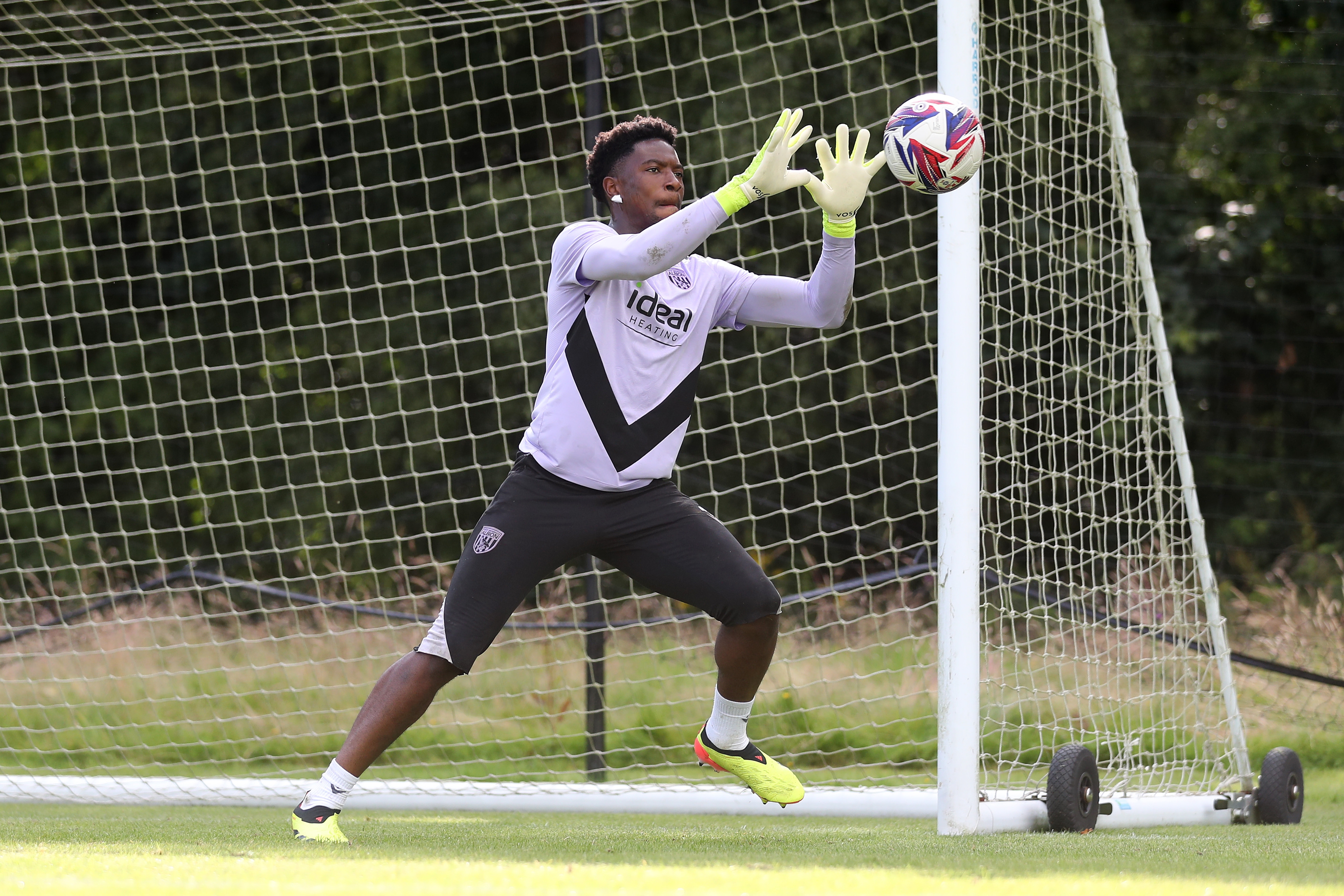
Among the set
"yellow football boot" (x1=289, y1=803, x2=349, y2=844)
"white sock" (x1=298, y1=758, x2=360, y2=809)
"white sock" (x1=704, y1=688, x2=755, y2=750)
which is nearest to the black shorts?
"white sock" (x1=704, y1=688, x2=755, y2=750)

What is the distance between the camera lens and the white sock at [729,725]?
4.05m

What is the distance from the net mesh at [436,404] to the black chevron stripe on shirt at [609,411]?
7.39 feet

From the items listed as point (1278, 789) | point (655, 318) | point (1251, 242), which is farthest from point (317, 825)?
point (1251, 242)

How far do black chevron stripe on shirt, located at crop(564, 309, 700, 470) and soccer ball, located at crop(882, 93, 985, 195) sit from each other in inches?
33.5

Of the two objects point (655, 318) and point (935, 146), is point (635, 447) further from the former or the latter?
point (935, 146)

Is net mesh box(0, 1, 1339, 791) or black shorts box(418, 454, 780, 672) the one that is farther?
net mesh box(0, 1, 1339, 791)

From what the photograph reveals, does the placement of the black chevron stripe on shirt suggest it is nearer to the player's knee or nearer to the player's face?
the player's face

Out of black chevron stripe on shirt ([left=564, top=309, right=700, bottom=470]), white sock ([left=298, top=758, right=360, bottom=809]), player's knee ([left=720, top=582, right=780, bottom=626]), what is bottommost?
white sock ([left=298, top=758, right=360, bottom=809])

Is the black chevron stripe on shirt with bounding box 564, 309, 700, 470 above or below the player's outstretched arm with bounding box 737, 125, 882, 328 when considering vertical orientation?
below

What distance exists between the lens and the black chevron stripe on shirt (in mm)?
3789

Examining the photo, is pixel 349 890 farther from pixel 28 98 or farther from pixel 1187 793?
pixel 28 98

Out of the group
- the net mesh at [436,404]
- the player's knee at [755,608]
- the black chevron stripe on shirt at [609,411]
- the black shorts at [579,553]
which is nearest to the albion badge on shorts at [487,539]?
the black shorts at [579,553]

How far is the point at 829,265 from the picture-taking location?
396cm

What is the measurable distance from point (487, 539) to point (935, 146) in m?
1.61
